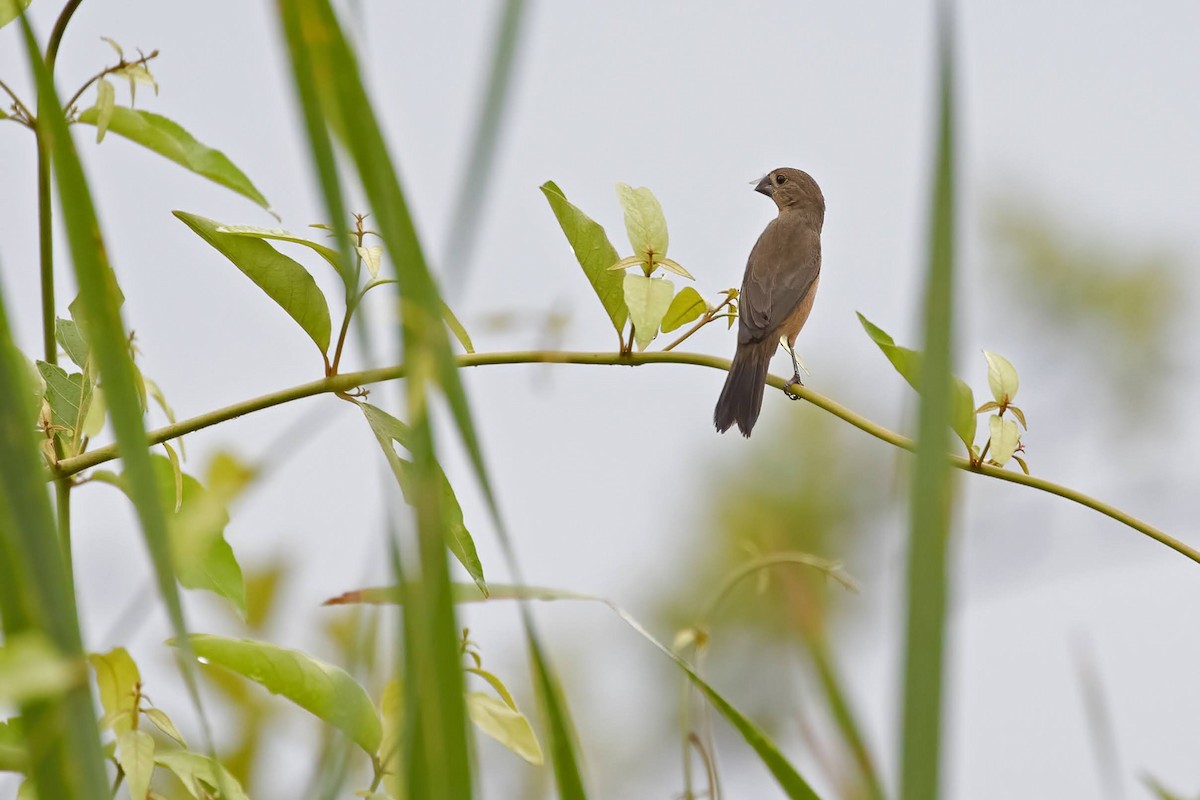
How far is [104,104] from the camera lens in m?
1.52

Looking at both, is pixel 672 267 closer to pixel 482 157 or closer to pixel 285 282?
pixel 285 282

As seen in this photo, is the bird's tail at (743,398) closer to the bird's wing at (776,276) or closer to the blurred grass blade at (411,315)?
the bird's wing at (776,276)

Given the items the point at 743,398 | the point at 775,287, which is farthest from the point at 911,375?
the point at 775,287

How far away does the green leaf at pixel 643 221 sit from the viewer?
1532 millimetres

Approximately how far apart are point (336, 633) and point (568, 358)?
0.69 meters

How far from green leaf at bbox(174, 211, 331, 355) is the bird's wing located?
6.32ft

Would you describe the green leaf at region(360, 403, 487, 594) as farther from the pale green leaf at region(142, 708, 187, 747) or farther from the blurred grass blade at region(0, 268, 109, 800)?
the blurred grass blade at region(0, 268, 109, 800)

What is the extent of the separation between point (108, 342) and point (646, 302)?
798 mm

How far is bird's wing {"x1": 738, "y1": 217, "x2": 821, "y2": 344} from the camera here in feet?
11.0

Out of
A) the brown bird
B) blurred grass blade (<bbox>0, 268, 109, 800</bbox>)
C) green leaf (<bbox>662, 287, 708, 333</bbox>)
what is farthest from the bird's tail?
blurred grass blade (<bbox>0, 268, 109, 800</bbox>)

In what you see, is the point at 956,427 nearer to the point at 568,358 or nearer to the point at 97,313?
the point at 568,358

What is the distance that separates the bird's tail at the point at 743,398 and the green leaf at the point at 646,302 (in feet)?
2.92

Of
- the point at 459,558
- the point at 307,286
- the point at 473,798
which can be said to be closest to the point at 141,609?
the point at 473,798

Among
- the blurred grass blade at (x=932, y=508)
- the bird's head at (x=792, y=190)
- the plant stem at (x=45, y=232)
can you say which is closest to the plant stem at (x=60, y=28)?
the plant stem at (x=45, y=232)
